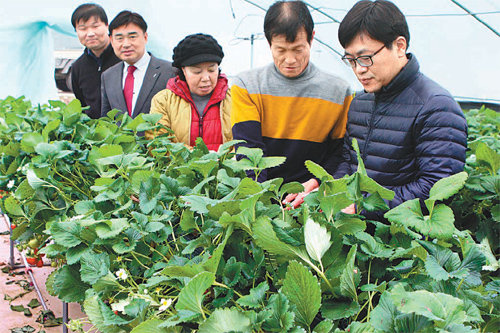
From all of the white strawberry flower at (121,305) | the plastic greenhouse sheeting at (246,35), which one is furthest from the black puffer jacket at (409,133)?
the plastic greenhouse sheeting at (246,35)

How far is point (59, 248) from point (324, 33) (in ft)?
32.4

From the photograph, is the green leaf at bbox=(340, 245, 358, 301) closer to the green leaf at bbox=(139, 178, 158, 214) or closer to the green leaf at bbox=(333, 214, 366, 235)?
the green leaf at bbox=(333, 214, 366, 235)

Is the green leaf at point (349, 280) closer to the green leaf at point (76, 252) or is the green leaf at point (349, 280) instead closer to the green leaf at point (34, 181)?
the green leaf at point (76, 252)

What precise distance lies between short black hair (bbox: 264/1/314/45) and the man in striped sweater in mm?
88

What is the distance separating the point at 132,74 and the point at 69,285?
90.8 inches

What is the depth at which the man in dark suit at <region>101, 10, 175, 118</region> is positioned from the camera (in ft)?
10.3

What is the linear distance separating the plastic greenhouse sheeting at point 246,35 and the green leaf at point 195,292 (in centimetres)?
663

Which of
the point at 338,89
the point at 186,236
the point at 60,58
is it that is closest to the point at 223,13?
the point at 60,58

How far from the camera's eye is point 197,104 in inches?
107

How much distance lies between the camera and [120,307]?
1087 mm

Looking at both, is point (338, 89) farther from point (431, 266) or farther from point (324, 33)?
point (324, 33)

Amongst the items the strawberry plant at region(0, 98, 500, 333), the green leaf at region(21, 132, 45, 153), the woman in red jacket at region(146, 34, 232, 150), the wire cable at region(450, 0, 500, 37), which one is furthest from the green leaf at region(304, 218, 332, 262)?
the wire cable at region(450, 0, 500, 37)

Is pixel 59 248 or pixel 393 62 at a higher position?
pixel 393 62

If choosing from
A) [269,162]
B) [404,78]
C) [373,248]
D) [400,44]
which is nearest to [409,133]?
[404,78]
